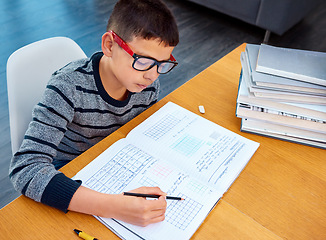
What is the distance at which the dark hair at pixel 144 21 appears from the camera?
2.93ft

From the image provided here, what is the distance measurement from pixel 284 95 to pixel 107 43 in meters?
0.54

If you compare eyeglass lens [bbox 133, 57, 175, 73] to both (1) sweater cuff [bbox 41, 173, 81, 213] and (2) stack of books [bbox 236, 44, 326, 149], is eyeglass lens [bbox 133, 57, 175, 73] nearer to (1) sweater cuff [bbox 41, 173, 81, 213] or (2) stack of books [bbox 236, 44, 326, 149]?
(2) stack of books [bbox 236, 44, 326, 149]

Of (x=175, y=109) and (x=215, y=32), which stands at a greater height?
(x=175, y=109)

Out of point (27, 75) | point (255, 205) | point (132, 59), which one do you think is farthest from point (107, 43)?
point (255, 205)

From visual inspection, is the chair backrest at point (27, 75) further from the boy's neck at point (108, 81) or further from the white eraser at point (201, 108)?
the white eraser at point (201, 108)

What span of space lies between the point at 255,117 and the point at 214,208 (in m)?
0.34

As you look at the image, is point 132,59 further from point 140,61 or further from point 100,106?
point 100,106

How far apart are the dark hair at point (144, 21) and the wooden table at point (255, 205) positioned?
26 cm

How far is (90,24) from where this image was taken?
10.3 feet

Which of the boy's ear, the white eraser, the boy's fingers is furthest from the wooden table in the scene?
the boy's ear

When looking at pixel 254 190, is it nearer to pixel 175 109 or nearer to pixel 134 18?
pixel 175 109

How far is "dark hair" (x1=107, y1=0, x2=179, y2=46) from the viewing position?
0.89 m

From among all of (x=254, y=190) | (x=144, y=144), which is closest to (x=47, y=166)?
(x=144, y=144)

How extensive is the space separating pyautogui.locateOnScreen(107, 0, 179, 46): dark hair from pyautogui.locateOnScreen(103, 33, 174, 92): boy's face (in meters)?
0.02
